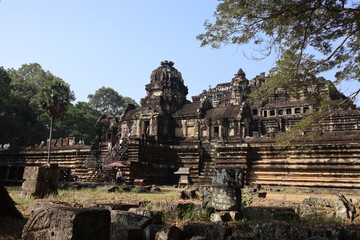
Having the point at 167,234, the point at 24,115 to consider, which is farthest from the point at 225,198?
the point at 24,115

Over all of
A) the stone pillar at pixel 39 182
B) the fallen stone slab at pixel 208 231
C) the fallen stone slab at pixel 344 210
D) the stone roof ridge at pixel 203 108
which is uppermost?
the stone roof ridge at pixel 203 108

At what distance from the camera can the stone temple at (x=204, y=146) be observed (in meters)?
24.3

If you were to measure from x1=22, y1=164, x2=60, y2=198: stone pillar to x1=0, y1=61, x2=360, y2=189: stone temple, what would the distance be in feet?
43.7

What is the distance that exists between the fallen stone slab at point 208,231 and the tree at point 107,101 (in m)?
71.1

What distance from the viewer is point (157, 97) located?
124 feet

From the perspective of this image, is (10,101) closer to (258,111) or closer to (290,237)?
(258,111)

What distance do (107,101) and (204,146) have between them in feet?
159

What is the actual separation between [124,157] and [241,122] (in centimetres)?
1212

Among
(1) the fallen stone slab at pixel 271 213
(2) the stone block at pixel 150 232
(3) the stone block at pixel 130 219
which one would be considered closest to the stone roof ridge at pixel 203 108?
(1) the fallen stone slab at pixel 271 213

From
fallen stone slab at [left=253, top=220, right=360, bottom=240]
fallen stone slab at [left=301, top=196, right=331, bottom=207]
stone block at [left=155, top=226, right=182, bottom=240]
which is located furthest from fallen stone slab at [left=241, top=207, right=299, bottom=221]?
stone block at [left=155, top=226, right=182, bottom=240]

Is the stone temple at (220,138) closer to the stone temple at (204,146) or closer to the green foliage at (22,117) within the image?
the stone temple at (204,146)

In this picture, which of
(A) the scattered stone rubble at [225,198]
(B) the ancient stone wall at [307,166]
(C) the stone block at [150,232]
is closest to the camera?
(C) the stone block at [150,232]

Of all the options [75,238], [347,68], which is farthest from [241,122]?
[75,238]

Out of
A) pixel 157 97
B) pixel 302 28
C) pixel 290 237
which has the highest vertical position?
pixel 157 97
